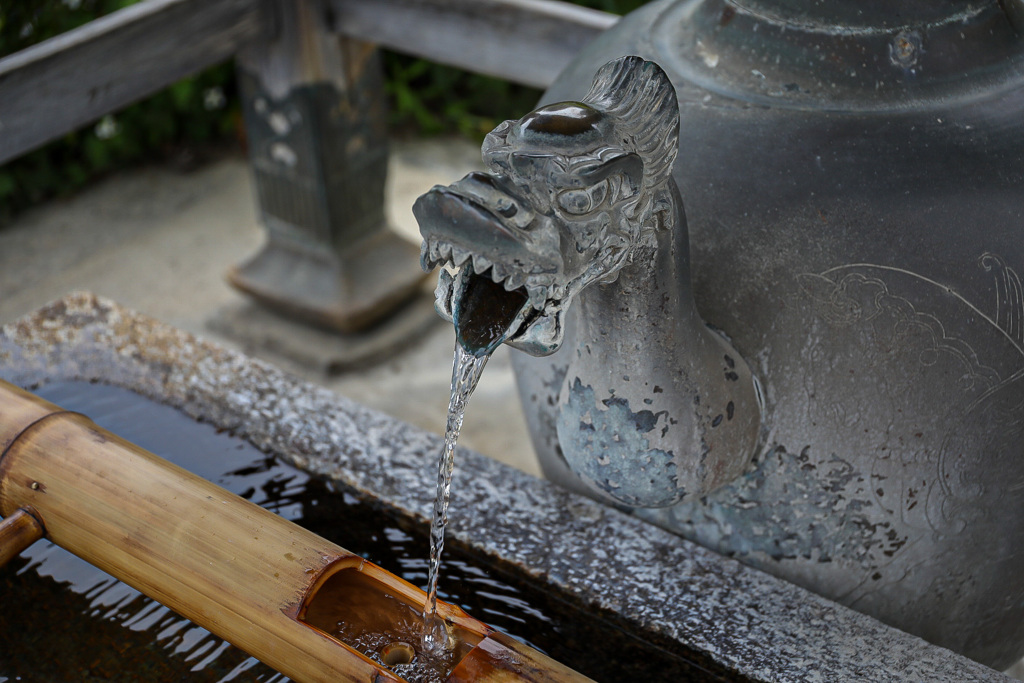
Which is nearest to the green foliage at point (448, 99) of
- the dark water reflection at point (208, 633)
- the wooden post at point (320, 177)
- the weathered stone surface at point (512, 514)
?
the wooden post at point (320, 177)

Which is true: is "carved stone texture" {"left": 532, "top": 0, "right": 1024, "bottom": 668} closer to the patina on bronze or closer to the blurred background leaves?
the patina on bronze

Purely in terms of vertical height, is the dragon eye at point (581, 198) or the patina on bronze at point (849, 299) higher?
the dragon eye at point (581, 198)

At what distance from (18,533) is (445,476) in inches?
21.9

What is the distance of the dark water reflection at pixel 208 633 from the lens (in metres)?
1.23

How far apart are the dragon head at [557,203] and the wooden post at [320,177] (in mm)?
1802

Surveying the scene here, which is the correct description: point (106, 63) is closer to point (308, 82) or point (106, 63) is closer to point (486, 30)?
point (308, 82)

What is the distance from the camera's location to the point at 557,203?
98cm

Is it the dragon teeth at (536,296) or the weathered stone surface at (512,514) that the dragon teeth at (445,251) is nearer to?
the dragon teeth at (536,296)

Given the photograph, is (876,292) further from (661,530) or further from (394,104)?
(394,104)

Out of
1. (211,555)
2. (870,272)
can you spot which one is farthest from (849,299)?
(211,555)

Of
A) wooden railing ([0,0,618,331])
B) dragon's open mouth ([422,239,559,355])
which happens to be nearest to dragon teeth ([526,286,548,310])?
dragon's open mouth ([422,239,559,355])

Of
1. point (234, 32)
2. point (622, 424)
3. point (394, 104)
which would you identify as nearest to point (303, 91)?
point (234, 32)

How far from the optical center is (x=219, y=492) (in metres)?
1.27

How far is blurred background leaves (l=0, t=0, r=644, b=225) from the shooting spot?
3.68 metres
